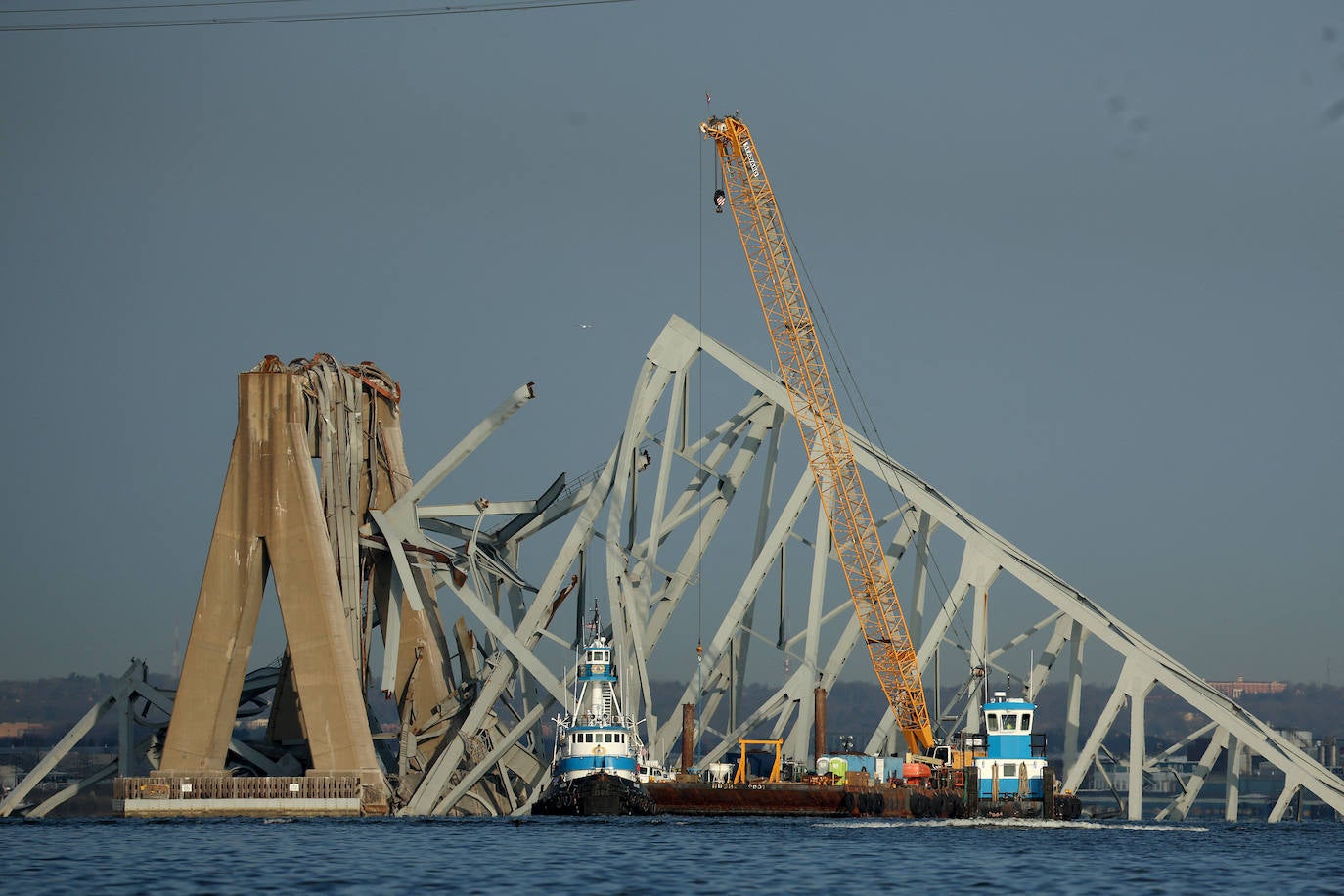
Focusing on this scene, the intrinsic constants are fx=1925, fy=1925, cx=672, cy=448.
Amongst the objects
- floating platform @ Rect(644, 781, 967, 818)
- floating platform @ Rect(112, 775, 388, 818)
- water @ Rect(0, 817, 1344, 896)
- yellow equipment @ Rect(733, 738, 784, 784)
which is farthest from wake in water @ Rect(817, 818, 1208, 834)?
floating platform @ Rect(112, 775, 388, 818)

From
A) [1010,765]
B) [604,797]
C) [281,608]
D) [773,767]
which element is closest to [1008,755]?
[1010,765]

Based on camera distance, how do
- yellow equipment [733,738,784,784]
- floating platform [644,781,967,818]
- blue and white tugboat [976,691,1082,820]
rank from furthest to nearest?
yellow equipment [733,738,784,784] < floating platform [644,781,967,818] < blue and white tugboat [976,691,1082,820]

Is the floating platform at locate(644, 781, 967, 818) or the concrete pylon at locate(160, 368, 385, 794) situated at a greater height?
the concrete pylon at locate(160, 368, 385, 794)

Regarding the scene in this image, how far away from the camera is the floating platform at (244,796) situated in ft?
298

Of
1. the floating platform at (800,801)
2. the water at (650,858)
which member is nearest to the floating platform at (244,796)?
the water at (650,858)

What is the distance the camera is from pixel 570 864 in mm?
61438

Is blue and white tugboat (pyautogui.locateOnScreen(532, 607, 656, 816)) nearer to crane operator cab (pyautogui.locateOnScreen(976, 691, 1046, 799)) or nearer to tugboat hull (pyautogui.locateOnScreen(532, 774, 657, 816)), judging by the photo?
tugboat hull (pyautogui.locateOnScreen(532, 774, 657, 816))

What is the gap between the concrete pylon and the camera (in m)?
92.4

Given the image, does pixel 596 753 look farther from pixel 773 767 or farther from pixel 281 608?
pixel 281 608

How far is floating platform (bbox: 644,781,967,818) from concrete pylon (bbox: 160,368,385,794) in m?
14.8

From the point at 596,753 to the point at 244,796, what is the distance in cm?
1694

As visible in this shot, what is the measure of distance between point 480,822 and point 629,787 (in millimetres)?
7303

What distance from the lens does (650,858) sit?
6388 cm

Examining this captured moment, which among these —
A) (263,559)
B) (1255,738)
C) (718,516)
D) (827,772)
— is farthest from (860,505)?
(263,559)
